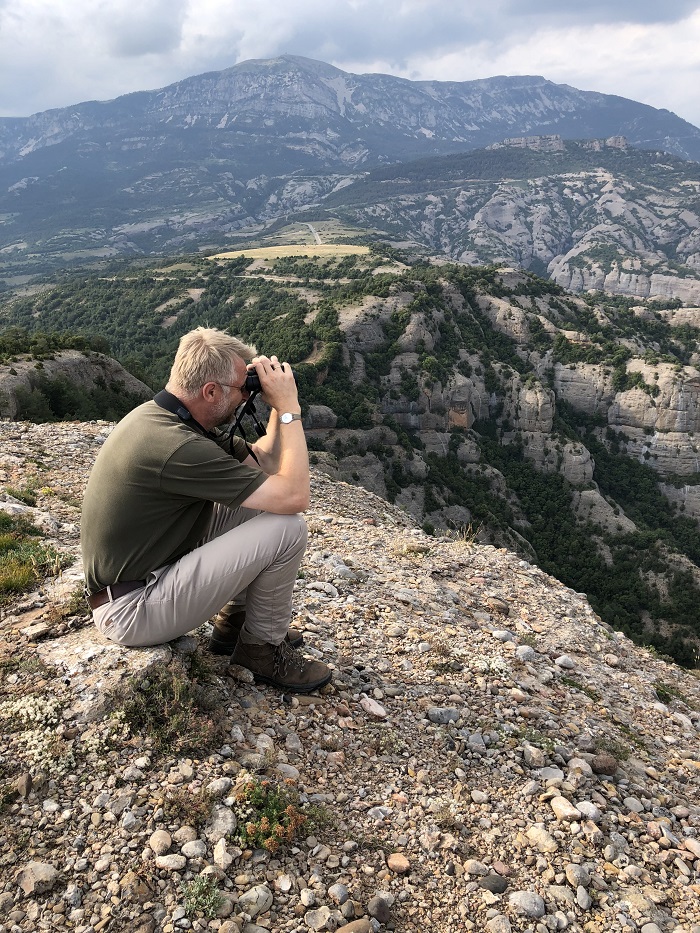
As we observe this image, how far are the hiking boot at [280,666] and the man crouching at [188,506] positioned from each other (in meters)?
0.53

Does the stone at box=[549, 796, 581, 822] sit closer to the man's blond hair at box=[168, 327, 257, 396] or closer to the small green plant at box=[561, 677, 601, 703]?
the small green plant at box=[561, 677, 601, 703]

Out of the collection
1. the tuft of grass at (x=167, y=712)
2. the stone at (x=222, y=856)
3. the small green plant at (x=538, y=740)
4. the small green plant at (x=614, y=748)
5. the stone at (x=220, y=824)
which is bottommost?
the small green plant at (x=614, y=748)

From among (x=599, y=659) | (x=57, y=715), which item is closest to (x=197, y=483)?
(x=57, y=715)

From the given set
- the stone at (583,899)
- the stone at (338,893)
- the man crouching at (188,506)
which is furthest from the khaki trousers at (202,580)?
the stone at (583,899)

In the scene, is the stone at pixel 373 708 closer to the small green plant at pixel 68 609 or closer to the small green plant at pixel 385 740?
the small green plant at pixel 385 740

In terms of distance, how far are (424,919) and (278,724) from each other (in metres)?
1.81

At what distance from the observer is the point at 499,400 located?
72.3 m

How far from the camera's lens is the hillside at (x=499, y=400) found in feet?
170

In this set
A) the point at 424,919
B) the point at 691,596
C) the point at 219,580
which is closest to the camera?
the point at 424,919

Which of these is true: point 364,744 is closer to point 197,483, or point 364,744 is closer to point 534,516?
point 197,483

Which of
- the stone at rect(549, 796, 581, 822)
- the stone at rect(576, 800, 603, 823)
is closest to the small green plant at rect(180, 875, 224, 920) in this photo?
the stone at rect(549, 796, 581, 822)

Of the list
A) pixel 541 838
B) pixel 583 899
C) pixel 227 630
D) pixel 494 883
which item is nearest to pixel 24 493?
pixel 227 630

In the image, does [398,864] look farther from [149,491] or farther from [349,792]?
[149,491]

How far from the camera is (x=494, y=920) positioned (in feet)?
11.7
